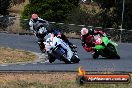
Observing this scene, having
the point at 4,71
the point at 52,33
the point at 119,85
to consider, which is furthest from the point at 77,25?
the point at 119,85

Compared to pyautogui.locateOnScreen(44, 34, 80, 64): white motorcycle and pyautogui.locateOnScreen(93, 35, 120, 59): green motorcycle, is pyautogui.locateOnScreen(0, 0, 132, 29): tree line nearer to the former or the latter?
pyautogui.locateOnScreen(93, 35, 120, 59): green motorcycle

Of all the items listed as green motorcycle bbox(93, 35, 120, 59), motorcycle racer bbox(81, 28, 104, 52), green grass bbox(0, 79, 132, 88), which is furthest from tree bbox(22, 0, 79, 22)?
green grass bbox(0, 79, 132, 88)

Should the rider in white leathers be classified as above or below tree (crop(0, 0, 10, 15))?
above

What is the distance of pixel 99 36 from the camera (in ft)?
77.0

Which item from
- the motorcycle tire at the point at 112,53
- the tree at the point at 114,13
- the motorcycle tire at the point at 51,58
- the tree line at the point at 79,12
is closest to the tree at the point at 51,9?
the tree line at the point at 79,12

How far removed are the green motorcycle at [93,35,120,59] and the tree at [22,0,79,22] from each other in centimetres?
1805

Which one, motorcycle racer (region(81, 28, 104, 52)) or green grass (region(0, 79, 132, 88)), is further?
motorcycle racer (region(81, 28, 104, 52))

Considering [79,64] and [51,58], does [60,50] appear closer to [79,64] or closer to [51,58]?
[51,58]

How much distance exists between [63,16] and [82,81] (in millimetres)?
29128

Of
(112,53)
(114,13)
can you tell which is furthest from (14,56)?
(114,13)

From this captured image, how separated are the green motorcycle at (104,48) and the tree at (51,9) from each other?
18048mm

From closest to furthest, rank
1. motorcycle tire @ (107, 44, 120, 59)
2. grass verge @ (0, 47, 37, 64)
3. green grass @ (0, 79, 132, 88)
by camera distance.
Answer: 1. green grass @ (0, 79, 132, 88)
2. grass verge @ (0, 47, 37, 64)
3. motorcycle tire @ (107, 44, 120, 59)

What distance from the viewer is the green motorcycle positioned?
22.8 m

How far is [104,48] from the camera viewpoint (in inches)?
906
